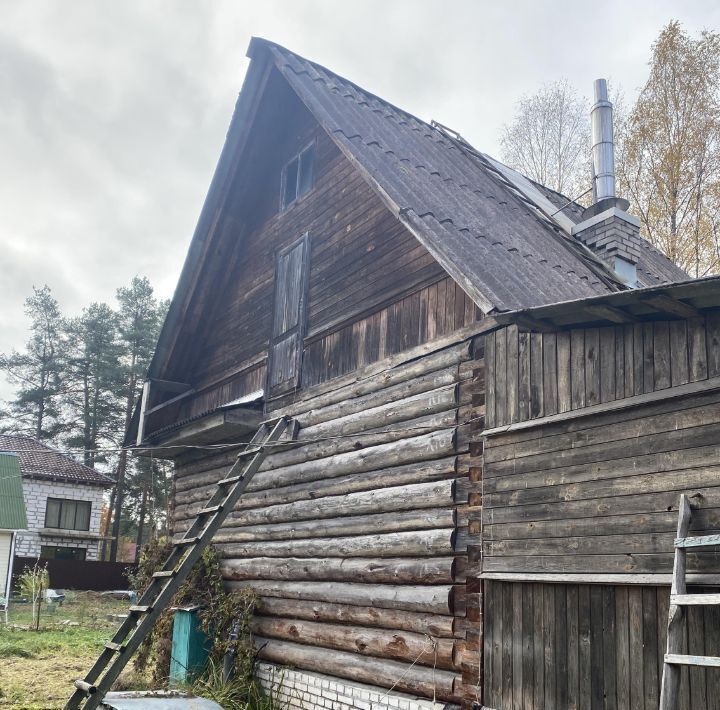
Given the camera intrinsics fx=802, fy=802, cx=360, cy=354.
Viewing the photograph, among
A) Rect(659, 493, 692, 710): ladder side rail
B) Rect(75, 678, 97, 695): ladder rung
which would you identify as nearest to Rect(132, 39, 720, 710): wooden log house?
Rect(659, 493, 692, 710): ladder side rail

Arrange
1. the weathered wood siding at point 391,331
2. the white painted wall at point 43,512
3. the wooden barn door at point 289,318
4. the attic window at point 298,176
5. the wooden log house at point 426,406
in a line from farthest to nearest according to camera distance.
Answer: the white painted wall at point 43,512 → the attic window at point 298,176 → the wooden barn door at point 289,318 → the weathered wood siding at point 391,331 → the wooden log house at point 426,406

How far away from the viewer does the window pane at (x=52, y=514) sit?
3609 centimetres

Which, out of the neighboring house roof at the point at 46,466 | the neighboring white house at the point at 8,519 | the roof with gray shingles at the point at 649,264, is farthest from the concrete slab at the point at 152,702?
the neighboring house roof at the point at 46,466

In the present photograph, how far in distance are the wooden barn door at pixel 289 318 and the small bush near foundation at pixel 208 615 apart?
2.85 metres

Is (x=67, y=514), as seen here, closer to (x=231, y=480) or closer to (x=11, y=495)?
(x=11, y=495)

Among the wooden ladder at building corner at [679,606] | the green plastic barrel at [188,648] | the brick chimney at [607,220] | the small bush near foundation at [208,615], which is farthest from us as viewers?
the green plastic barrel at [188,648]

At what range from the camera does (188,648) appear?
1109 cm

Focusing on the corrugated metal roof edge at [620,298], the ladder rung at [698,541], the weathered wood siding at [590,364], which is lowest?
the ladder rung at [698,541]

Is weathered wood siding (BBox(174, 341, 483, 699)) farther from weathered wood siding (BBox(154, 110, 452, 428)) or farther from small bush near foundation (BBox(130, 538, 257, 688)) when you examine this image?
weathered wood siding (BBox(154, 110, 452, 428))

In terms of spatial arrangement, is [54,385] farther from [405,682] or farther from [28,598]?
[405,682]

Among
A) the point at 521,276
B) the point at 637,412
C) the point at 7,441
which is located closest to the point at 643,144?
the point at 521,276

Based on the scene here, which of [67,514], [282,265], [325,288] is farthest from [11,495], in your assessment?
[325,288]

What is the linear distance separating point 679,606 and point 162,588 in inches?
241

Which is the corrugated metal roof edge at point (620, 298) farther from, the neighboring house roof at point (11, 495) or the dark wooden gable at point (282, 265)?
the neighboring house roof at point (11, 495)
